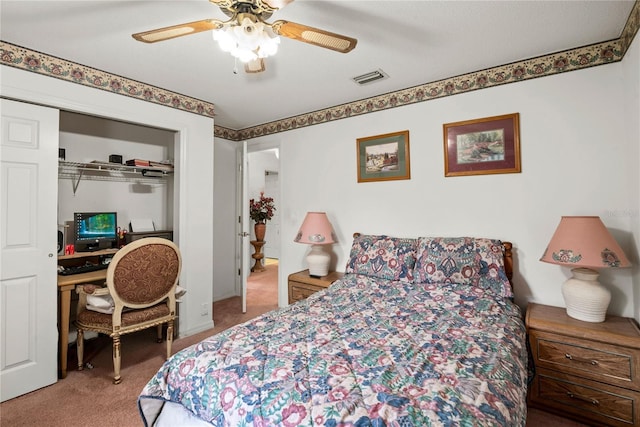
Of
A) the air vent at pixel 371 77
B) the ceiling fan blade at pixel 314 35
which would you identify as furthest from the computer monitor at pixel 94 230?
the air vent at pixel 371 77

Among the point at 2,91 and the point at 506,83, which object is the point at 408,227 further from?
the point at 2,91

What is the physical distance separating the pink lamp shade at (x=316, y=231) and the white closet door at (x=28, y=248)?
2.06 m

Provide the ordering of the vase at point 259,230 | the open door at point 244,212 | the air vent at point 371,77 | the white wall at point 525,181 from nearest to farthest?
the white wall at point 525,181 → the air vent at point 371,77 → the open door at point 244,212 → the vase at point 259,230

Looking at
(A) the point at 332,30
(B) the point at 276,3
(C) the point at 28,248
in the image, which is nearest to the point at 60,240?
(C) the point at 28,248

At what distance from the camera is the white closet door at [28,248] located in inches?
82.2

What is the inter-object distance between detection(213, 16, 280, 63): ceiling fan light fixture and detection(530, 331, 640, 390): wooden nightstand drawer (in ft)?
7.76

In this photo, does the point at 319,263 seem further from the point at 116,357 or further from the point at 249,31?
the point at 249,31

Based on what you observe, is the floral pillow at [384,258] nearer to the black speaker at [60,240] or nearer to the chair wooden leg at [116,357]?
the chair wooden leg at [116,357]

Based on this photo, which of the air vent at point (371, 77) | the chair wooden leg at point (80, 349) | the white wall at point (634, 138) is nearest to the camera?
the white wall at point (634, 138)

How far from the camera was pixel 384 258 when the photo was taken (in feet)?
8.86

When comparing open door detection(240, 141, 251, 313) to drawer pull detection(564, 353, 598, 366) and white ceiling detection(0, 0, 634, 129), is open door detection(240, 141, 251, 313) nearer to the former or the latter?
white ceiling detection(0, 0, 634, 129)

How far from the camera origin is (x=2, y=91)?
2064 millimetres

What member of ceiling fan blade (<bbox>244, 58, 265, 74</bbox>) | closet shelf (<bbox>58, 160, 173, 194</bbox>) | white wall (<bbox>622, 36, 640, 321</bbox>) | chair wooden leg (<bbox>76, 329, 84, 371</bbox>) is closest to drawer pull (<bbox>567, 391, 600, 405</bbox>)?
white wall (<bbox>622, 36, 640, 321</bbox>)

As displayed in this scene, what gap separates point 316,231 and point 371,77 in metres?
1.54
